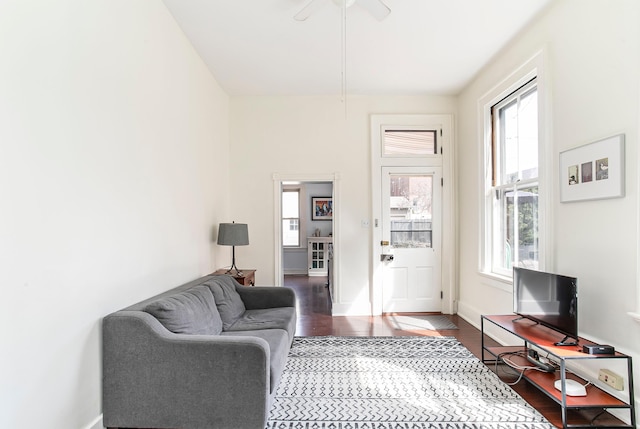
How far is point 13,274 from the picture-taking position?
1.47m

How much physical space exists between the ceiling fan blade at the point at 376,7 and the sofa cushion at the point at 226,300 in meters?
2.59

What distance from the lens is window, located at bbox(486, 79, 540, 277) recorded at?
329cm

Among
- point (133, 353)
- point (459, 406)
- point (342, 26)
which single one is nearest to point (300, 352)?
point (459, 406)

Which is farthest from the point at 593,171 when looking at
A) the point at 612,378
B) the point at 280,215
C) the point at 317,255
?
the point at 317,255

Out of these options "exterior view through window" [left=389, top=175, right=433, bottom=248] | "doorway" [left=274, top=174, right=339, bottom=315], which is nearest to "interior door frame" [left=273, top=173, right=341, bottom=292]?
"exterior view through window" [left=389, top=175, right=433, bottom=248]

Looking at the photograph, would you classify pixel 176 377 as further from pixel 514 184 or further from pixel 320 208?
pixel 320 208

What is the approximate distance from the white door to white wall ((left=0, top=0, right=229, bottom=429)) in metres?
2.92

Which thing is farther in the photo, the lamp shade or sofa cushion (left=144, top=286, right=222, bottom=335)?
the lamp shade

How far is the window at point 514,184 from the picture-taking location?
329cm

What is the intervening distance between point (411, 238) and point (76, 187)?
405cm

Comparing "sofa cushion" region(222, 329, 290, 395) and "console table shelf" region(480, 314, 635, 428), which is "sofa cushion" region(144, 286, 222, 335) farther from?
"console table shelf" region(480, 314, 635, 428)

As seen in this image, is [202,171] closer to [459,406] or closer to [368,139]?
[368,139]

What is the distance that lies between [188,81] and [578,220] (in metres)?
3.57

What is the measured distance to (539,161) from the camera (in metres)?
3.02
